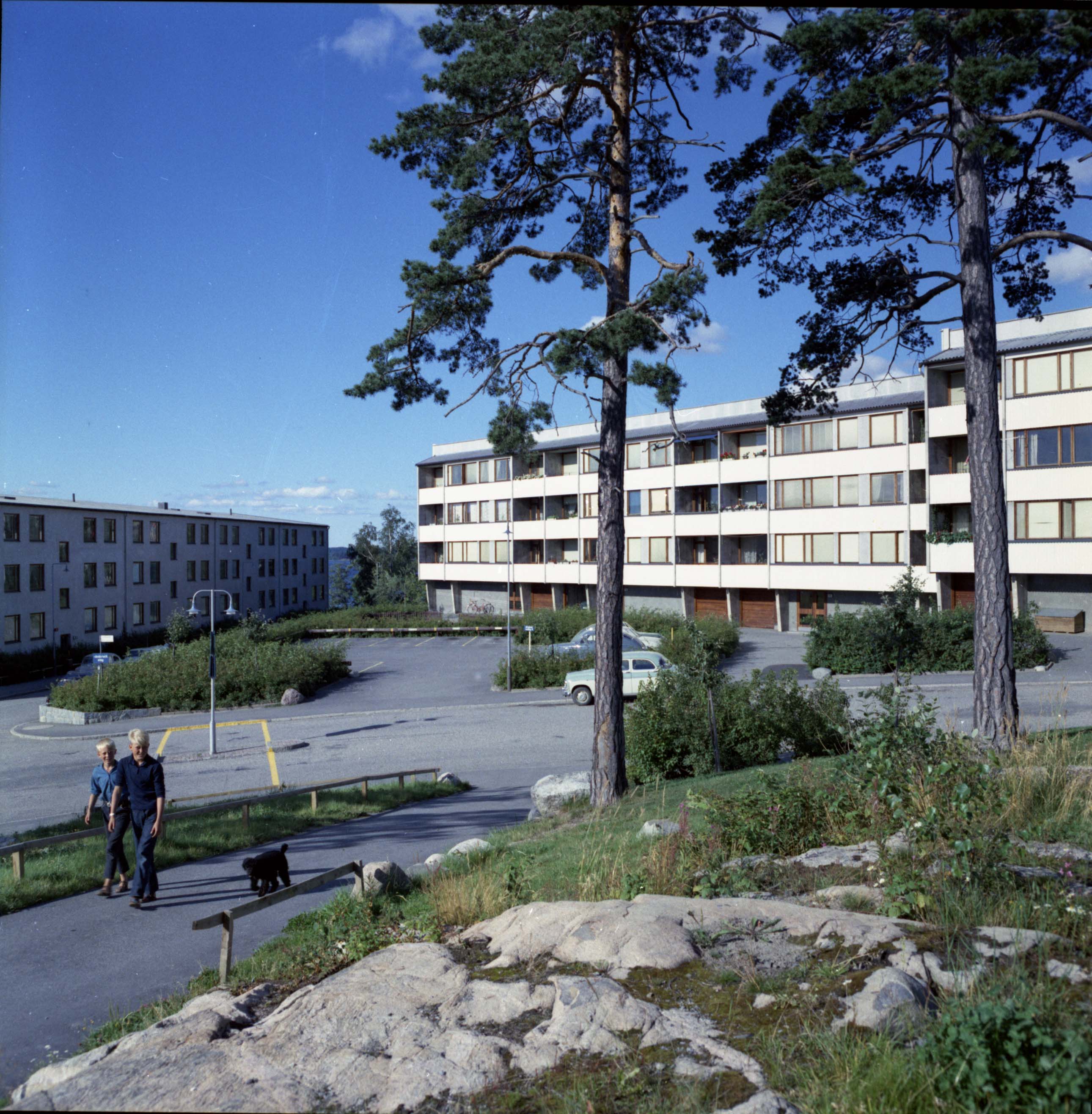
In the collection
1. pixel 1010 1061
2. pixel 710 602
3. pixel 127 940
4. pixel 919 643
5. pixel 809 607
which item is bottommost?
pixel 127 940

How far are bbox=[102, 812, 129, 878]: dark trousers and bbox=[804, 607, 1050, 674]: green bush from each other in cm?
2591

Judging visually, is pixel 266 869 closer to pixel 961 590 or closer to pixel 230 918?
pixel 230 918

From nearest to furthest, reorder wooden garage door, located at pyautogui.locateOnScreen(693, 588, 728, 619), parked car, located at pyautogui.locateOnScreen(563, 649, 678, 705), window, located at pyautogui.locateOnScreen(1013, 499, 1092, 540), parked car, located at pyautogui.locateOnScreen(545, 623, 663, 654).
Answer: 1. parked car, located at pyautogui.locateOnScreen(563, 649, 678, 705)
2. window, located at pyautogui.locateOnScreen(1013, 499, 1092, 540)
3. parked car, located at pyautogui.locateOnScreen(545, 623, 663, 654)
4. wooden garage door, located at pyautogui.locateOnScreen(693, 588, 728, 619)

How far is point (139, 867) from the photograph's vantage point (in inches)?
345

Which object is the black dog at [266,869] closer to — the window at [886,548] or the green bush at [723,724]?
the green bush at [723,724]

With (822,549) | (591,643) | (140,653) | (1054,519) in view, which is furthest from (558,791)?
(822,549)

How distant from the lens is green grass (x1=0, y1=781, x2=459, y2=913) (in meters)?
9.36

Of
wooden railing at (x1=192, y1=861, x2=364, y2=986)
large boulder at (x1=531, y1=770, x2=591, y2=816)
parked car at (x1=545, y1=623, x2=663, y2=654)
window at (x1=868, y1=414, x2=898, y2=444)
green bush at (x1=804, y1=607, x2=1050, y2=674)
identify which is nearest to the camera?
wooden railing at (x1=192, y1=861, x2=364, y2=986)

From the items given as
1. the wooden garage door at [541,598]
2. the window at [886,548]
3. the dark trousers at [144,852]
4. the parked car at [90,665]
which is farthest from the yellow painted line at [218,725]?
the wooden garage door at [541,598]

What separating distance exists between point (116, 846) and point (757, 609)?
40.6 meters

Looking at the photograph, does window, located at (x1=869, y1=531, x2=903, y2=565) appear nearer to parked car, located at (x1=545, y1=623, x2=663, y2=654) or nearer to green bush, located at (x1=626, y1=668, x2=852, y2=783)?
parked car, located at (x1=545, y1=623, x2=663, y2=654)

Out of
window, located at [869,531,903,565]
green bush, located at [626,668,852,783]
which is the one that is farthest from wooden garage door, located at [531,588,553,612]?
green bush, located at [626,668,852,783]

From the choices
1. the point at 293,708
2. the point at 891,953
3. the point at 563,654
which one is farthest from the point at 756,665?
the point at 891,953

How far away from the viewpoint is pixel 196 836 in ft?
39.0
